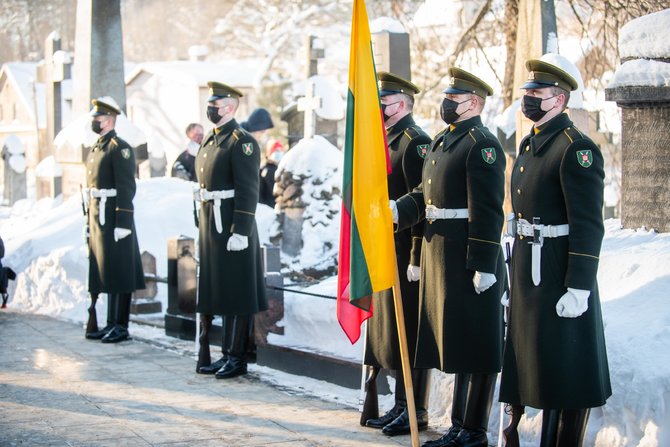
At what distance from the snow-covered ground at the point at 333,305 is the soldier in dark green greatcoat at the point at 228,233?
1.28ft

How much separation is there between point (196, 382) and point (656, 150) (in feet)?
12.3

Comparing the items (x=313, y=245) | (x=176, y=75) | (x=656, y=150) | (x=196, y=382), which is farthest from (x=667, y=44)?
(x=176, y=75)

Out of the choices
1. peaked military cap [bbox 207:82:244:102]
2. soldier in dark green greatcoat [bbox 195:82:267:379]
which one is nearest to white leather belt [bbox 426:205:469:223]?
soldier in dark green greatcoat [bbox 195:82:267:379]

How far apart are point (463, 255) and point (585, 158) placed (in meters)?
1.07

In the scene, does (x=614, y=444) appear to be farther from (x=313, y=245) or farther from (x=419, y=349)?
(x=313, y=245)

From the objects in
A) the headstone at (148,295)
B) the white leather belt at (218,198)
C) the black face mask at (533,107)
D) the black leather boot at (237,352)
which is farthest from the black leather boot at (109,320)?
the black face mask at (533,107)

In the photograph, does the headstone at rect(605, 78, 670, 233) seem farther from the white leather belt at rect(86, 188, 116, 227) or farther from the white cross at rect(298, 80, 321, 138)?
the white cross at rect(298, 80, 321, 138)

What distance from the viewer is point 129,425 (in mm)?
6594

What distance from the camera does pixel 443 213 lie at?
5969mm

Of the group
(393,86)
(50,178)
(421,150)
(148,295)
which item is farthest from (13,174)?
(421,150)

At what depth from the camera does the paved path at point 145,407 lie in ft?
20.6

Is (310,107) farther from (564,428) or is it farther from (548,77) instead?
(564,428)

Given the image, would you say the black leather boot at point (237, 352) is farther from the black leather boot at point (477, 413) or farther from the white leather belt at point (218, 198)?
the black leather boot at point (477, 413)

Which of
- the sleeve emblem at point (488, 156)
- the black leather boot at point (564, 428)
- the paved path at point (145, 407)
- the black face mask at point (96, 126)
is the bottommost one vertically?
the paved path at point (145, 407)
